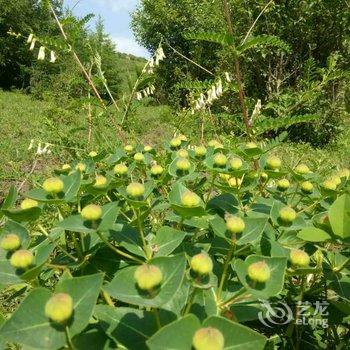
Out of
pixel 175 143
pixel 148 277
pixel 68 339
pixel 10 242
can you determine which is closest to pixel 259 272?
pixel 148 277

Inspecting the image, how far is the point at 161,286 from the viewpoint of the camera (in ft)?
1.84

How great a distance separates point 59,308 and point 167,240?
0.30 metres

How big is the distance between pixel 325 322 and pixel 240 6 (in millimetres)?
6966

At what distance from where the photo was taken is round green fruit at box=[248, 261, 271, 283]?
0.60 metres

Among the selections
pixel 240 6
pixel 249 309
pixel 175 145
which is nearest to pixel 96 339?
pixel 249 309

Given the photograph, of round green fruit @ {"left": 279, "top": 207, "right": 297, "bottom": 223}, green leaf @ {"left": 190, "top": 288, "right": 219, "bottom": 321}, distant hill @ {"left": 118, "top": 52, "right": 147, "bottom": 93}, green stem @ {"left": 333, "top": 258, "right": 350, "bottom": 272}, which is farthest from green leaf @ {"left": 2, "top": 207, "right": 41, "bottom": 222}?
distant hill @ {"left": 118, "top": 52, "right": 147, "bottom": 93}

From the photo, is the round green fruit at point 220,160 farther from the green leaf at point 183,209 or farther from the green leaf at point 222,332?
the green leaf at point 222,332

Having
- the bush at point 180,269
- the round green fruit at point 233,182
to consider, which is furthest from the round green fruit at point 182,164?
the round green fruit at point 233,182

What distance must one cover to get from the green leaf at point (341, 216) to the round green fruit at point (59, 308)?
46cm

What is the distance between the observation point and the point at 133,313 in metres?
0.62

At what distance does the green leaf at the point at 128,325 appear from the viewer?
1.90 feet

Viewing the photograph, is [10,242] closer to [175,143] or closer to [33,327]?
[33,327]

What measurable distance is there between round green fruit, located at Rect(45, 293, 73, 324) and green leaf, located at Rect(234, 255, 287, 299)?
0.88 feet

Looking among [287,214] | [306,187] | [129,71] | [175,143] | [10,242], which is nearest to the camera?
[10,242]
